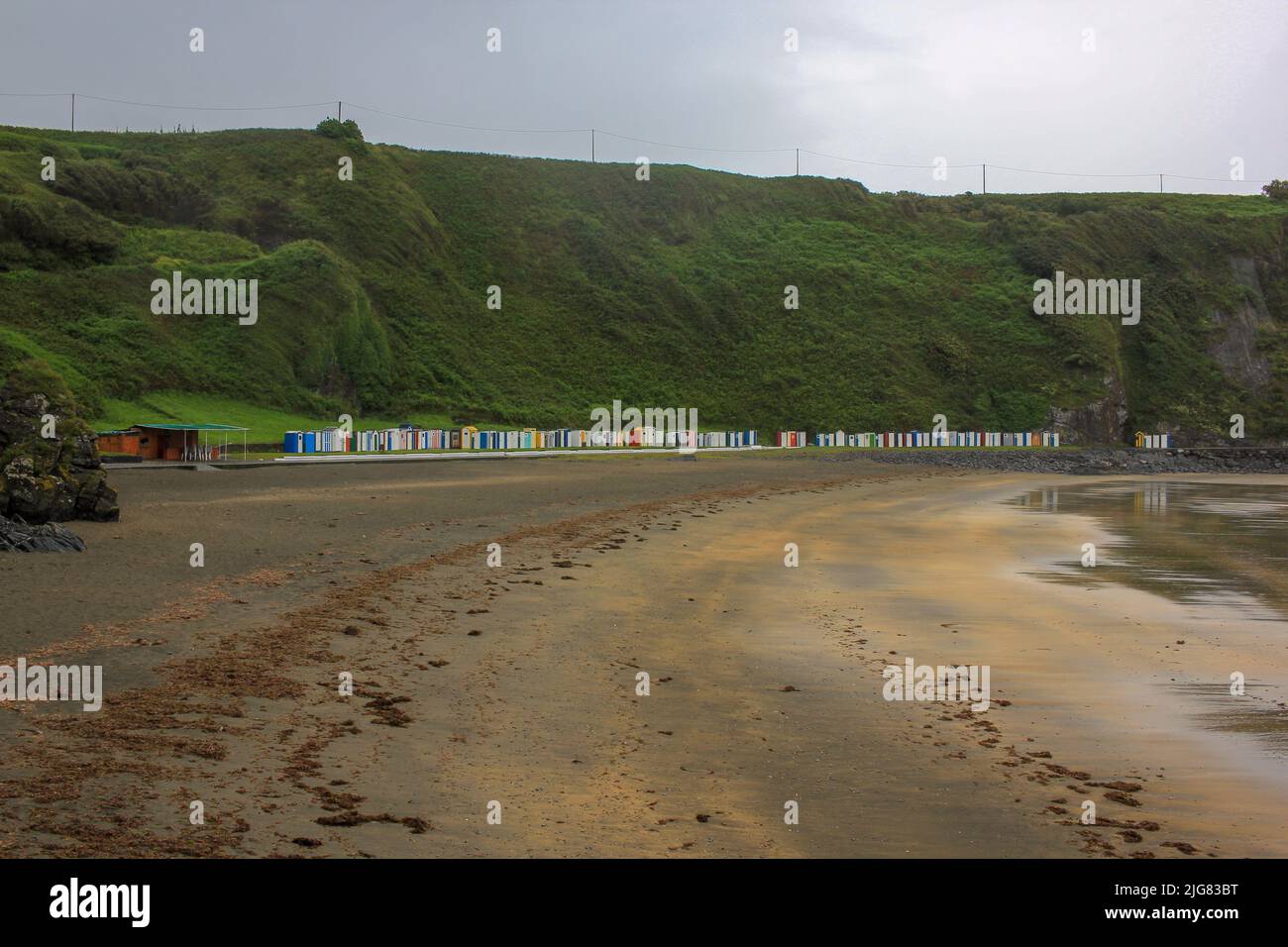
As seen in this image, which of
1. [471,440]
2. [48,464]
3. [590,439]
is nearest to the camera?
[48,464]

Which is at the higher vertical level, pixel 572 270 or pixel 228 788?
pixel 572 270

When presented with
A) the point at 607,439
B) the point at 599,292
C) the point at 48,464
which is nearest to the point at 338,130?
the point at 599,292

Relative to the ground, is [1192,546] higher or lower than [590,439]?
lower

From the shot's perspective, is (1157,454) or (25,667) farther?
(1157,454)

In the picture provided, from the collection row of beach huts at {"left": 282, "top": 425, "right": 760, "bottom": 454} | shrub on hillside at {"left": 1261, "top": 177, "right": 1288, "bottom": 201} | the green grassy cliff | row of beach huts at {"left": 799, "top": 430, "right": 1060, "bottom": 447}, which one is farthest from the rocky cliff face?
shrub on hillside at {"left": 1261, "top": 177, "right": 1288, "bottom": 201}

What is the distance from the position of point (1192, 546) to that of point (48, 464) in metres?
22.4

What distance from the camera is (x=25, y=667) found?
29.8 ft

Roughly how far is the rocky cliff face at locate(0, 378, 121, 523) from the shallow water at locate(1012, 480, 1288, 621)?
54.1 ft

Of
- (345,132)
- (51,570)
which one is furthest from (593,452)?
(345,132)

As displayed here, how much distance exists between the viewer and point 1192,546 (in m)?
22.9

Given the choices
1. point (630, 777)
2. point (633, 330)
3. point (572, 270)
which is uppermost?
point (572, 270)

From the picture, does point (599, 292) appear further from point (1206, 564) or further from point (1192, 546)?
point (1206, 564)

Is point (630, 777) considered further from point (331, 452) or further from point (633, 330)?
point (633, 330)
